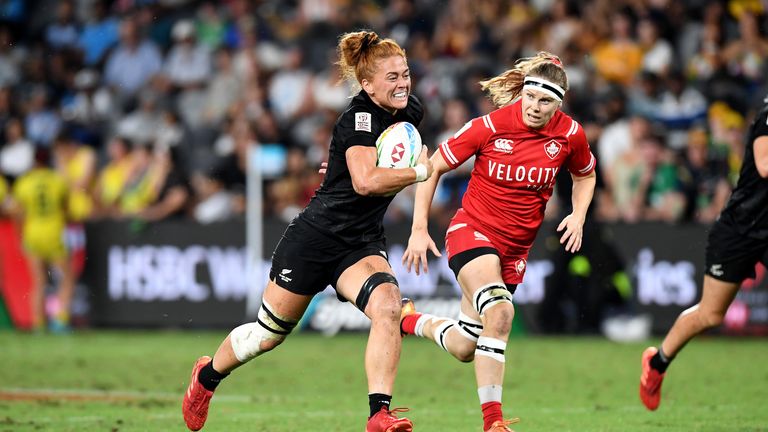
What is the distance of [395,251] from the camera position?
16234mm

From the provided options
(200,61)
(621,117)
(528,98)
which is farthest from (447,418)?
(200,61)

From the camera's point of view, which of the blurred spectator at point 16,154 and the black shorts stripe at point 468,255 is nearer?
the black shorts stripe at point 468,255

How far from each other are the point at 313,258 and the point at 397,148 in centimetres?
90

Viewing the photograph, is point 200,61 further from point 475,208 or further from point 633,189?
point 475,208

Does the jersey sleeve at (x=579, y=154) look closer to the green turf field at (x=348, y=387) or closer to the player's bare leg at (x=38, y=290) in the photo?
the green turf field at (x=348, y=387)

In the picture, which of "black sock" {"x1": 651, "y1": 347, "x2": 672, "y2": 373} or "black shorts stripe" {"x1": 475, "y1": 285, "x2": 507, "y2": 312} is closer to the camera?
"black shorts stripe" {"x1": 475, "y1": 285, "x2": 507, "y2": 312}

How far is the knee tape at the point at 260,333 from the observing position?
7957 millimetres

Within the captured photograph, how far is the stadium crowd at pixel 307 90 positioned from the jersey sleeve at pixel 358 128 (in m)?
8.91

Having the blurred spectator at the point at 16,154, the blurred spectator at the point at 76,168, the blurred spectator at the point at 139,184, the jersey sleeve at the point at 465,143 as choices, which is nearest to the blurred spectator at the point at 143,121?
the blurred spectator at the point at 139,184

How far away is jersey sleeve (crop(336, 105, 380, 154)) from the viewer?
751 cm

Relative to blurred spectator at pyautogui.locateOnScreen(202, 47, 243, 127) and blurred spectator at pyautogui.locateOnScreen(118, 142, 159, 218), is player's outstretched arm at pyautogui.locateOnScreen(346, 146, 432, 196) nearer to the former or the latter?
blurred spectator at pyautogui.locateOnScreen(118, 142, 159, 218)

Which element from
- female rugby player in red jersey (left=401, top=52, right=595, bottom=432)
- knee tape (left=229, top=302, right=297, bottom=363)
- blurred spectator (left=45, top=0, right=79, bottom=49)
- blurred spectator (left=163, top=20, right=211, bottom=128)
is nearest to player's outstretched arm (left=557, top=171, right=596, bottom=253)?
female rugby player in red jersey (left=401, top=52, right=595, bottom=432)

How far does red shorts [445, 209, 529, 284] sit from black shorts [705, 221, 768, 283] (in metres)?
1.44

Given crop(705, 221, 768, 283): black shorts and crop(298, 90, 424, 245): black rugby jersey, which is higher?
crop(298, 90, 424, 245): black rugby jersey
